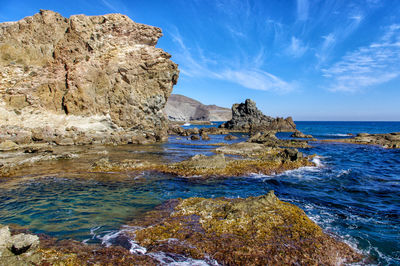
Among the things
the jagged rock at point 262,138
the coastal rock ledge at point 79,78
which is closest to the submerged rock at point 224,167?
the jagged rock at point 262,138

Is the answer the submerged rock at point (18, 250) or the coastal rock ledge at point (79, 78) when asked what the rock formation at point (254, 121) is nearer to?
the coastal rock ledge at point (79, 78)

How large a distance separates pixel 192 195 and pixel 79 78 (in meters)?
34.5

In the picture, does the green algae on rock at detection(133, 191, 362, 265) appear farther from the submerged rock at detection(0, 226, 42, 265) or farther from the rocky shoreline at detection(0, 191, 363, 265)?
the submerged rock at detection(0, 226, 42, 265)

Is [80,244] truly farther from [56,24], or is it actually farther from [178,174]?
[56,24]

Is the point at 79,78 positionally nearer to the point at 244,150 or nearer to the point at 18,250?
the point at 244,150

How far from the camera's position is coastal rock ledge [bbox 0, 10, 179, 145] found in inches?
1316

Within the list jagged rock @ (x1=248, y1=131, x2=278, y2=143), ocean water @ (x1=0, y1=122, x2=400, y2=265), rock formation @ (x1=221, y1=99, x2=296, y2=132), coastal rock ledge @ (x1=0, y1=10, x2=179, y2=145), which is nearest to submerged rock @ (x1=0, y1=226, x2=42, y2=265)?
ocean water @ (x1=0, y1=122, x2=400, y2=265)

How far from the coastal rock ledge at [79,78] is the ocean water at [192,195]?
23.4 meters

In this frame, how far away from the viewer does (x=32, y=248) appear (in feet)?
18.9

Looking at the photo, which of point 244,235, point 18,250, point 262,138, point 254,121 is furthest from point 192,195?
point 254,121

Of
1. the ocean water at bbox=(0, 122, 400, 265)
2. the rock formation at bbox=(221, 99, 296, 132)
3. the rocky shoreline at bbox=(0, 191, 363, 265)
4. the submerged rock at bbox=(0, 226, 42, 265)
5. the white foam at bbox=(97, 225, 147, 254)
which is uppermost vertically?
the rock formation at bbox=(221, 99, 296, 132)

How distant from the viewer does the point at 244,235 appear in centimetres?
710

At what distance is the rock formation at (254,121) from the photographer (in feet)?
311

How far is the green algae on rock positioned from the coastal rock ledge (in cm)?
3096
